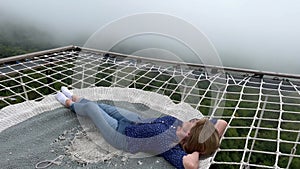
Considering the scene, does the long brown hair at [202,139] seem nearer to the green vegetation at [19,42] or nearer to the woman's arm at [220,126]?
the woman's arm at [220,126]

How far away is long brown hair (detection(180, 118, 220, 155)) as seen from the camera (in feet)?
4.44

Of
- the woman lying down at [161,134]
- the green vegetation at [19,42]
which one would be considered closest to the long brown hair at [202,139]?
the woman lying down at [161,134]

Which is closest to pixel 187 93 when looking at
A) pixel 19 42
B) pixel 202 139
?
pixel 202 139

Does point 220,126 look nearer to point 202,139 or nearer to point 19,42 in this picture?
point 202,139

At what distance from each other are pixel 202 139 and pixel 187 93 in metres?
0.66

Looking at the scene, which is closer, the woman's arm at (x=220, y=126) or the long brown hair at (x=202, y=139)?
the long brown hair at (x=202, y=139)

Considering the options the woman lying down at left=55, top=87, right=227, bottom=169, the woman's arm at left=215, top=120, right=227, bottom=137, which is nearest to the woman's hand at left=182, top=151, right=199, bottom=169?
the woman lying down at left=55, top=87, right=227, bottom=169

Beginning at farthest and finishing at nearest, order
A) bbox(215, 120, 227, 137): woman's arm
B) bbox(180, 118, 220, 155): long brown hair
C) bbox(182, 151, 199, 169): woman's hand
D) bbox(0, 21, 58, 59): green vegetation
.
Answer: bbox(0, 21, 58, 59): green vegetation, bbox(215, 120, 227, 137): woman's arm, bbox(180, 118, 220, 155): long brown hair, bbox(182, 151, 199, 169): woman's hand

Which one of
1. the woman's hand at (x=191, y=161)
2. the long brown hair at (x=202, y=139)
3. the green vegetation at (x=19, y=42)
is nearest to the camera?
the woman's hand at (x=191, y=161)

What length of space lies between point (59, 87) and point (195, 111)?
88 centimetres

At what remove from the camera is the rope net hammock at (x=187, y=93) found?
5.18 feet

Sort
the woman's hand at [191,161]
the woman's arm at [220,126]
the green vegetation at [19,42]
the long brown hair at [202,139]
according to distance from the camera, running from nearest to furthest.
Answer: the woman's hand at [191,161] → the long brown hair at [202,139] → the woman's arm at [220,126] → the green vegetation at [19,42]

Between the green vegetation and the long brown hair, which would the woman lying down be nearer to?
the long brown hair

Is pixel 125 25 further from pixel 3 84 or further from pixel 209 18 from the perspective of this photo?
pixel 209 18
